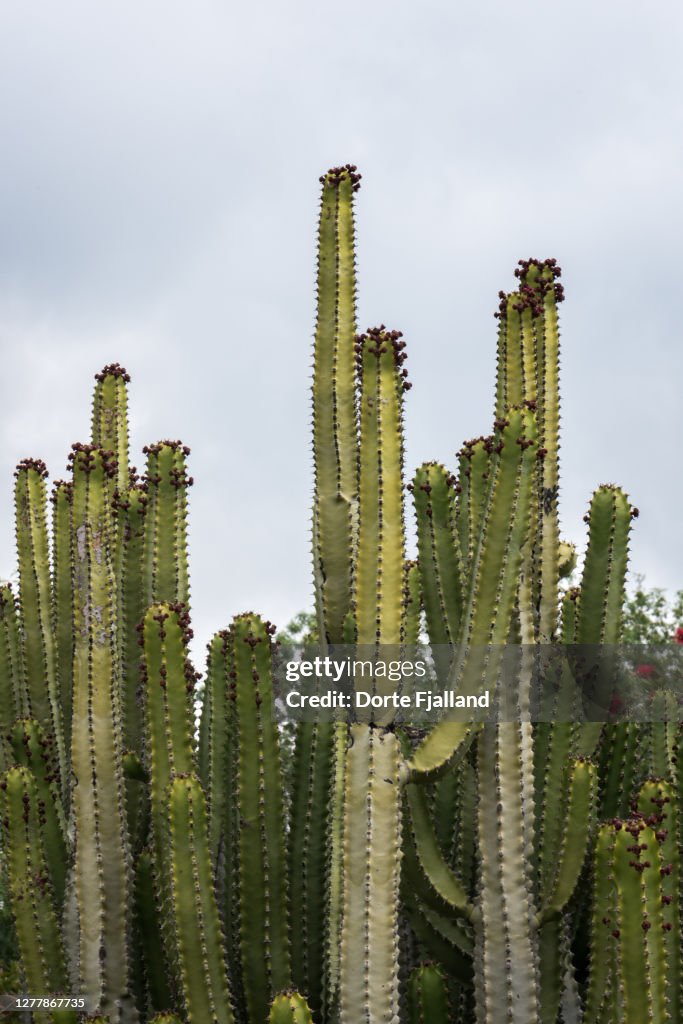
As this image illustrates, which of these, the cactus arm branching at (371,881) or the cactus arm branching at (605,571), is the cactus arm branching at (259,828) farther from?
the cactus arm branching at (605,571)

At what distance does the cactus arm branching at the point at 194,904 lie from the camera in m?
5.42

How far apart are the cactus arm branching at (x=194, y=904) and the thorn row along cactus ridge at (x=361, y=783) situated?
0.04 ft

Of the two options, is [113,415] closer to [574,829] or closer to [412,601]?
[412,601]

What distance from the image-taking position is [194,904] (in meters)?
5.43

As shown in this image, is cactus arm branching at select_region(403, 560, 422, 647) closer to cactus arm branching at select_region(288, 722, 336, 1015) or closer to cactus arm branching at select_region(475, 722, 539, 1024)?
cactus arm branching at select_region(288, 722, 336, 1015)

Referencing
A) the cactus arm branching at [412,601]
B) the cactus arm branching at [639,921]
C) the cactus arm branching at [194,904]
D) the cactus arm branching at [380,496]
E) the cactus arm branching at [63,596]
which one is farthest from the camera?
the cactus arm branching at [63,596]

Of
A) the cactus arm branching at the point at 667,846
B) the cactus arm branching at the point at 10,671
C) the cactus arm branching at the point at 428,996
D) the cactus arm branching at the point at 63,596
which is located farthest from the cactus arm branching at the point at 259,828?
the cactus arm branching at the point at 10,671

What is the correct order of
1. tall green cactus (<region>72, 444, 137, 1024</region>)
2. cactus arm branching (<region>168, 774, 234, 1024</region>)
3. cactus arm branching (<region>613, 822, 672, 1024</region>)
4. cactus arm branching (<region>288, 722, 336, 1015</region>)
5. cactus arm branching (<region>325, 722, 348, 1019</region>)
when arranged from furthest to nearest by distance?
cactus arm branching (<region>288, 722, 336, 1015</region>) → tall green cactus (<region>72, 444, 137, 1024</region>) → cactus arm branching (<region>325, 722, 348, 1019</region>) → cactus arm branching (<region>168, 774, 234, 1024</region>) → cactus arm branching (<region>613, 822, 672, 1024</region>)

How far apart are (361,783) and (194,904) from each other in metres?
1.11

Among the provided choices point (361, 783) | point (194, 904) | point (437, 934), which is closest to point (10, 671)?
point (194, 904)

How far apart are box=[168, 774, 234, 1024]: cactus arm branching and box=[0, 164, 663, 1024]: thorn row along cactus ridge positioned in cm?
1

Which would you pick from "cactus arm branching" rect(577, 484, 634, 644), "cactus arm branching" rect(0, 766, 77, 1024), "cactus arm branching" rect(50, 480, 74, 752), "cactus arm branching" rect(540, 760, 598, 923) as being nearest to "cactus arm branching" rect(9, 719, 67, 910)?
"cactus arm branching" rect(0, 766, 77, 1024)

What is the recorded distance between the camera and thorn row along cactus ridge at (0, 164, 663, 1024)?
5012mm

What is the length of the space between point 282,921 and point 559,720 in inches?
70.1
